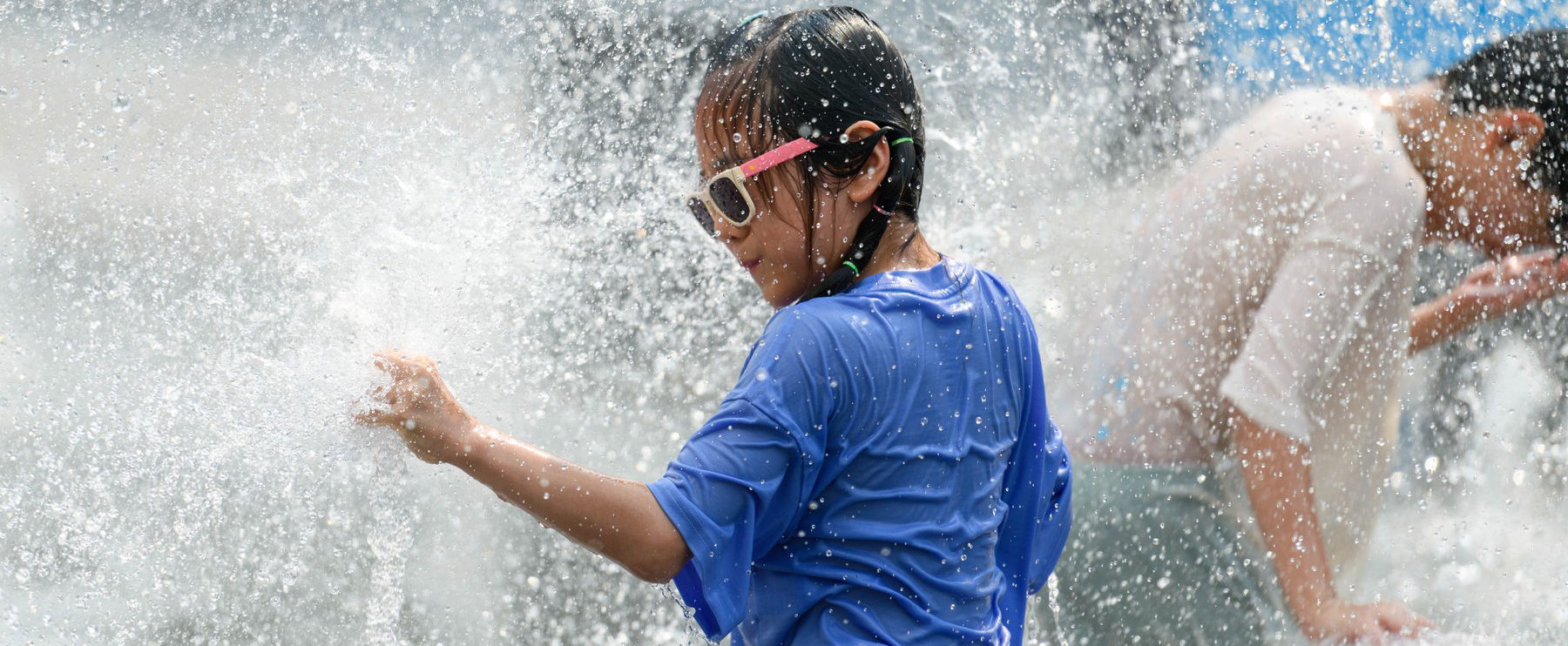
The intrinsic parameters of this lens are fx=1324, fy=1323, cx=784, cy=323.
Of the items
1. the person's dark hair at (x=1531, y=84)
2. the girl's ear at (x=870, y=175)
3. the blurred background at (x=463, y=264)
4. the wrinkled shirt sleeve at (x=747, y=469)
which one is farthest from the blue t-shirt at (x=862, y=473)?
the person's dark hair at (x=1531, y=84)

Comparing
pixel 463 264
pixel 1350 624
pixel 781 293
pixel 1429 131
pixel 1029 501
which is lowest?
pixel 1350 624

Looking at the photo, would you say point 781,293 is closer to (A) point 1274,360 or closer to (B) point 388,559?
(A) point 1274,360

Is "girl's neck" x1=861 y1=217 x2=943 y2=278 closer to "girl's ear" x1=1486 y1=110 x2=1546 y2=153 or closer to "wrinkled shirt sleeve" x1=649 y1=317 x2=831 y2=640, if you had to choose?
"wrinkled shirt sleeve" x1=649 y1=317 x2=831 y2=640

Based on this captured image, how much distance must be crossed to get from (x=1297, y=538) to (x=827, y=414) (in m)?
1.24

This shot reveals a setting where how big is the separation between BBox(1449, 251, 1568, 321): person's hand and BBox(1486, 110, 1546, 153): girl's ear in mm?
424

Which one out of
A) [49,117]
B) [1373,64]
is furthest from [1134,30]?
[49,117]

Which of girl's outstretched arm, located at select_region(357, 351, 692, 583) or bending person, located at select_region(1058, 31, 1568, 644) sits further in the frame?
bending person, located at select_region(1058, 31, 1568, 644)

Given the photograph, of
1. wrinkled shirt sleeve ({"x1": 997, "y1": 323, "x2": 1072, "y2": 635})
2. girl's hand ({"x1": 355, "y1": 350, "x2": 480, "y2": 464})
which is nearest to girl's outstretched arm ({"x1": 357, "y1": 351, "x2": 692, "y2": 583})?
girl's hand ({"x1": 355, "y1": 350, "x2": 480, "y2": 464})

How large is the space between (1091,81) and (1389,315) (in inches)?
49.0

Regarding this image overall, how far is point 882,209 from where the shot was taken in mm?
1475

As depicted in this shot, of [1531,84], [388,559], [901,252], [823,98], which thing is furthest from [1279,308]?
[388,559]

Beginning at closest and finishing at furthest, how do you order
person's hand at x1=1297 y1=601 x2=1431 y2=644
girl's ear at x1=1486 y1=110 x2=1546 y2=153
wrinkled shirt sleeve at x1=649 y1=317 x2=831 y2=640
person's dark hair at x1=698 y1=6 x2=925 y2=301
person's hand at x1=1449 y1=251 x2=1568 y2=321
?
wrinkled shirt sleeve at x1=649 y1=317 x2=831 y2=640, person's dark hair at x1=698 y1=6 x2=925 y2=301, person's hand at x1=1297 y1=601 x2=1431 y2=644, girl's ear at x1=1486 y1=110 x2=1546 y2=153, person's hand at x1=1449 y1=251 x2=1568 y2=321

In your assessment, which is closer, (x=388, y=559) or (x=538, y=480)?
(x=538, y=480)

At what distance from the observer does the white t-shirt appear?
2.08 m
